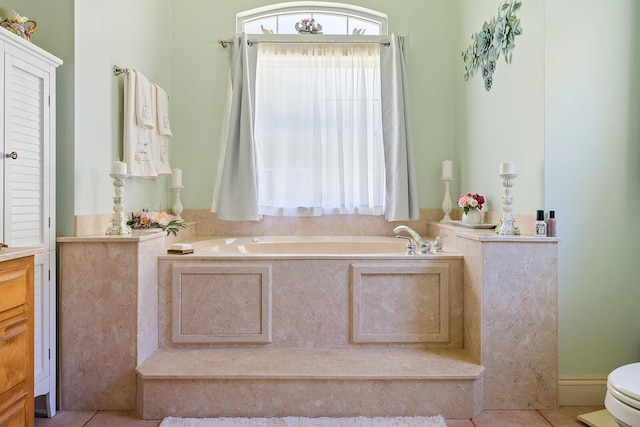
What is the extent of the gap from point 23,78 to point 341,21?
2.40 m

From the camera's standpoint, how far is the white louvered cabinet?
1.78 m

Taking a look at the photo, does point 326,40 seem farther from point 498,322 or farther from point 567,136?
point 498,322

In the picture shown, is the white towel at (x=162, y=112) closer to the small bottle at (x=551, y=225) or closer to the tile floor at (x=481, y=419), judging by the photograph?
the tile floor at (x=481, y=419)

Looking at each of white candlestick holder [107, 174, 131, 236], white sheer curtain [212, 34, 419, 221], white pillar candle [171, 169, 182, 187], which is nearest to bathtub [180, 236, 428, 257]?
white sheer curtain [212, 34, 419, 221]

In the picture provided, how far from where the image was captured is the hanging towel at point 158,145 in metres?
2.91

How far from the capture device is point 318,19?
3.56m

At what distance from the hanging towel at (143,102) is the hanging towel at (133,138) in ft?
0.07

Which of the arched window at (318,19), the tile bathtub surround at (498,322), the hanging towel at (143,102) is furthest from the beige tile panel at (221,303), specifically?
the arched window at (318,19)

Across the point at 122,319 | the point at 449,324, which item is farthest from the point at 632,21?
the point at 122,319

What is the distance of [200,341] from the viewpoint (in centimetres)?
233

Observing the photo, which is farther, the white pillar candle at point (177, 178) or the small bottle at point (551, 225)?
the white pillar candle at point (177, 178)

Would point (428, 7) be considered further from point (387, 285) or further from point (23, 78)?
point (23, 78)

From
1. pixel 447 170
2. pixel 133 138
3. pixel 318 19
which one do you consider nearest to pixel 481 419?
pixel 447 170

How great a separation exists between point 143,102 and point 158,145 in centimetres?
36
